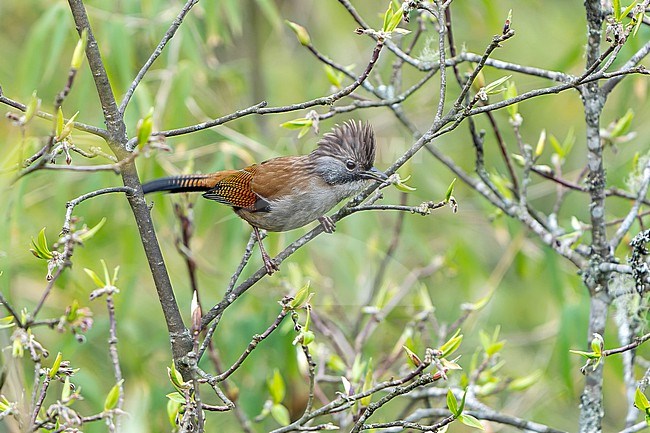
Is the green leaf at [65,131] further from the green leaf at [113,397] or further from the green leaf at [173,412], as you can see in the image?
the green leaf at [173,412]

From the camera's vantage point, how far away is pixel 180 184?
3.13m

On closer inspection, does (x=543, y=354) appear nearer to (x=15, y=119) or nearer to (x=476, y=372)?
(x=476, y=372)

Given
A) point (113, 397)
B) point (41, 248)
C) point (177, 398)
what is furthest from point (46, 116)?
point (177, 398)

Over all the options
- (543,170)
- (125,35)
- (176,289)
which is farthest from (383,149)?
(543,170)

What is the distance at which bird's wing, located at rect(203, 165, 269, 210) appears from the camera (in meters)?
3.43

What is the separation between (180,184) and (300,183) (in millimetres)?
557

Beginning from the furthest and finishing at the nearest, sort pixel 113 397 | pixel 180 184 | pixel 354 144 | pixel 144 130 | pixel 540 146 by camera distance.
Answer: pixel 354 144 → pixel 180 184 → pixel 540 146 → pixel 113 397 → pixel 144 130

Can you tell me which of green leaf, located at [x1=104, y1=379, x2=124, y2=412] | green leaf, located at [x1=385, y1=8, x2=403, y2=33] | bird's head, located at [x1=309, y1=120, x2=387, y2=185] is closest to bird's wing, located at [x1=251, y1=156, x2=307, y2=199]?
bird's head, located at [x1=309, y1=120, x2=387, y2=185]

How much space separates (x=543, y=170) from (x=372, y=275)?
236cm

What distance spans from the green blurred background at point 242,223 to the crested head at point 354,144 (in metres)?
0.42

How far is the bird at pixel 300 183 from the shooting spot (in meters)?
3.25


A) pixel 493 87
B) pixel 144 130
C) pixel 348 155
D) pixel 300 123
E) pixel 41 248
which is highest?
pixel 348 155

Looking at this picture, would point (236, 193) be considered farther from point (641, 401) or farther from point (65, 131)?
point (641, 401)

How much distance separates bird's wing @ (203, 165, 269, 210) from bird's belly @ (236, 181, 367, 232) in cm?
4
